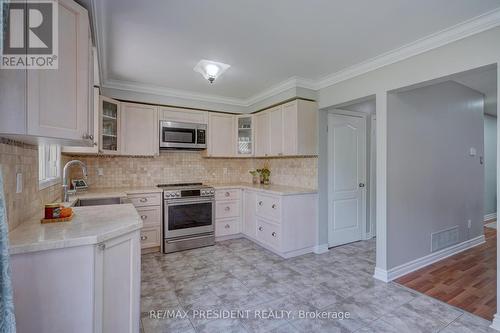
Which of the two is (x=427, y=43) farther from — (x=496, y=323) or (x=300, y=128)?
(x=496, y=323)

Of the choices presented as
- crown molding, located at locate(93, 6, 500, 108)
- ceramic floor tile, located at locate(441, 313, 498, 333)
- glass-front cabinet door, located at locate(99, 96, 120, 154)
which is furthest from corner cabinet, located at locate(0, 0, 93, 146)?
ceramic floor tile, located at locate(441, 313, 498, 333)

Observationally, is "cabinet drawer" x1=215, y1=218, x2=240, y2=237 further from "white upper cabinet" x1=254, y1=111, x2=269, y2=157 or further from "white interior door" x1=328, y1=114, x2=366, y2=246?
"white interior door" x1=328, y1=114, x2=366, y2=246

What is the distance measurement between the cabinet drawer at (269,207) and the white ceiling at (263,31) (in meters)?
1.73

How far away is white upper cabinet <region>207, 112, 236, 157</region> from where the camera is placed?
14.0 feet

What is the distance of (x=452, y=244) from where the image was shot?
11.3ft

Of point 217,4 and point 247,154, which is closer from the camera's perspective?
point 217,4

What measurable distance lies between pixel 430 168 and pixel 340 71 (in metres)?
1.70

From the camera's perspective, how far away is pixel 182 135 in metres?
3.96

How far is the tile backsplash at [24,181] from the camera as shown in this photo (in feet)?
4.31

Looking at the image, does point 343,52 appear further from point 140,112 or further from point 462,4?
point 140,112

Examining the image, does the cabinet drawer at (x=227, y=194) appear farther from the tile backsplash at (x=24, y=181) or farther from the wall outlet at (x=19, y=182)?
the wall outlet at (x=19, y=182)

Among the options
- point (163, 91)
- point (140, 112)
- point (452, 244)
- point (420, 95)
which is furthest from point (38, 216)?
point (452, 244)

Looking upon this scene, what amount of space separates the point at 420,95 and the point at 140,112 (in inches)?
149
